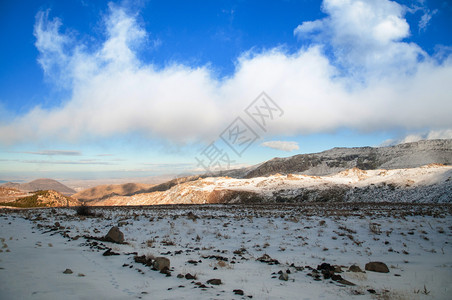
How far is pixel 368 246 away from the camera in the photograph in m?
11.3

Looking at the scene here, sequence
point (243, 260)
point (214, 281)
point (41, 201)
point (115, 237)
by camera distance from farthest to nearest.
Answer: point (41, 201), point (115, 237), point (243, 260), point (214, 281)

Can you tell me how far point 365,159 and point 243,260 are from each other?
12559 cm

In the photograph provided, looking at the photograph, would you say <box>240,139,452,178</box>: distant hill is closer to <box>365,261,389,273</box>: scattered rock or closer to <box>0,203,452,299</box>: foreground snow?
<box>0,203,452,299</box>: foreground snow

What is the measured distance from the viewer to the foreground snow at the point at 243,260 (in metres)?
5.67

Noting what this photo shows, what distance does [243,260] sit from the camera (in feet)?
30.0

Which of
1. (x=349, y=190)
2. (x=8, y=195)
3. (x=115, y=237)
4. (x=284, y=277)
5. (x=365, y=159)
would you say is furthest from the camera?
(x=365, y=159)

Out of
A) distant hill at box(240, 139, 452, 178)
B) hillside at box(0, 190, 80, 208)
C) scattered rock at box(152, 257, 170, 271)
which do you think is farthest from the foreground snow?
distant hill at box(240, 139, 452, 178)

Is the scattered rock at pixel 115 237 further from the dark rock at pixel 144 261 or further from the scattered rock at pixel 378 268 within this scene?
the scattered rock at pixel 378 268

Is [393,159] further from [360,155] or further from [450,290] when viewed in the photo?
[450,290]

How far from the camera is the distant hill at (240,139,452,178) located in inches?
3836

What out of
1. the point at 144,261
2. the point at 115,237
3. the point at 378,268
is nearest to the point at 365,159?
the point at 378,268

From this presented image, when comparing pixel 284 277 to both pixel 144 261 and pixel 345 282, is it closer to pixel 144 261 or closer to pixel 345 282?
pixel 345 282

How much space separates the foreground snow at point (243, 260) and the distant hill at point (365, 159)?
331 ft

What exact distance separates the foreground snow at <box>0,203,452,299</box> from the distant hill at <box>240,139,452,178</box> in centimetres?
10089
